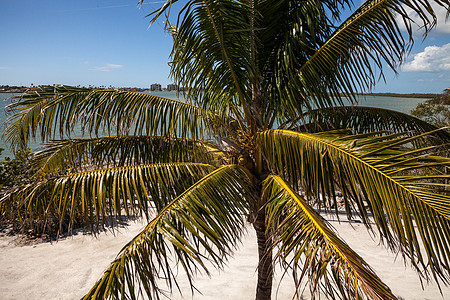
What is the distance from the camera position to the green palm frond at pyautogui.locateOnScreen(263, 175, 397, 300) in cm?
163

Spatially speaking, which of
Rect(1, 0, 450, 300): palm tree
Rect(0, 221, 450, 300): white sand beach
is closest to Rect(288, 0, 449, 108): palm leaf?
Rect(1, 0, 450, 300): palm tree

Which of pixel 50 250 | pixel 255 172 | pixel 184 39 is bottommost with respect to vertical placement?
pixel 50 250

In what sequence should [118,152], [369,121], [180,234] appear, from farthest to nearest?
[369,121] → [118,152] → [180,234]

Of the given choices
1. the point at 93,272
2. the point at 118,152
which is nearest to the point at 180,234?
the point at 118,152

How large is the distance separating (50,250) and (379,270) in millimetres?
7225

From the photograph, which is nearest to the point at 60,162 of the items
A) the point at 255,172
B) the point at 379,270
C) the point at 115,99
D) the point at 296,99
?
the point at 115,99

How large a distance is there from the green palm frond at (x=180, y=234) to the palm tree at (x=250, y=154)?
0.05ft

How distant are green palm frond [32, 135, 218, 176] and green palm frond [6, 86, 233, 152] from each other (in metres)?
0.17

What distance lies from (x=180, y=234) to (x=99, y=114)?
73.4 inches

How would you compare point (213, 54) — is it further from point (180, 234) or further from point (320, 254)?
point (320, 254)

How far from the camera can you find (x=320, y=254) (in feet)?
6.14

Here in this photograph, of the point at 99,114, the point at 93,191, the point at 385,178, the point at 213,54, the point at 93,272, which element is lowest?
the point at 93,272

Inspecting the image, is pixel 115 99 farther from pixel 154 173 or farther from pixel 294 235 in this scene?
pixel 294 235

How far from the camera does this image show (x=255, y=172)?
3.60m
